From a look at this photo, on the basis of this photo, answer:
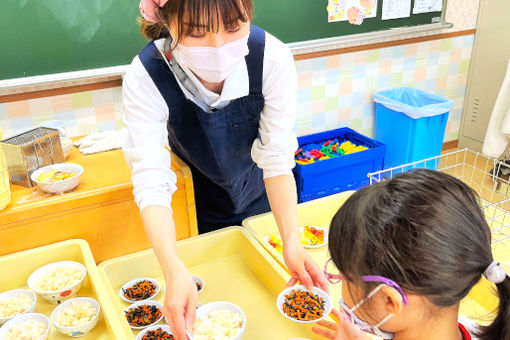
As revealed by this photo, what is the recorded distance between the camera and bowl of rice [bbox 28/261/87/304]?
118 cm

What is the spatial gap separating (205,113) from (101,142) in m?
0.51

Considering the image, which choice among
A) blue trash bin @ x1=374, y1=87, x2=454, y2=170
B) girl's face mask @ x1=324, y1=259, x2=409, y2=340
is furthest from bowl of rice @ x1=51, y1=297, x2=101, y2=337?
blue trash bin @ x1=374, y1=87, x2=454, y2=170

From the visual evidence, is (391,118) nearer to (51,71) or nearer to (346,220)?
(51,71)

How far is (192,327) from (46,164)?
29.8 inches

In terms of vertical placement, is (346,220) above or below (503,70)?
above

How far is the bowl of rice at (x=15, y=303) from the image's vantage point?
3.72 feet

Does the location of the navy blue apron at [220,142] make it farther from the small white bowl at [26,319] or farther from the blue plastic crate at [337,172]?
the blue plastic crate at [337,172]

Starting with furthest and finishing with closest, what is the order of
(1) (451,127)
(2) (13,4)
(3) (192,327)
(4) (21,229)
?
(1) (451,127), (2) (13,4), (4) (21,229), (3) (192,327)

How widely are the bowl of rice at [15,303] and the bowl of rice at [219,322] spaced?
0.44 meters

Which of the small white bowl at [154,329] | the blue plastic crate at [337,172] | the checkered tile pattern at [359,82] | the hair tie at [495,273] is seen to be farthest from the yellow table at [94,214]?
the blue plastic crate at [337,172]

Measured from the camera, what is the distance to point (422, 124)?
291cm

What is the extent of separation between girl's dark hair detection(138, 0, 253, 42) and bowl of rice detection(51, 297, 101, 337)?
27.7 inches

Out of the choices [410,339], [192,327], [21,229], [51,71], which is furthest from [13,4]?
[410,339]

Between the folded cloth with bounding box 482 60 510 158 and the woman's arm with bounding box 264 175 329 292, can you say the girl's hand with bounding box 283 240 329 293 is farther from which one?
the folded cloth with bounding box 482 60 510 158
